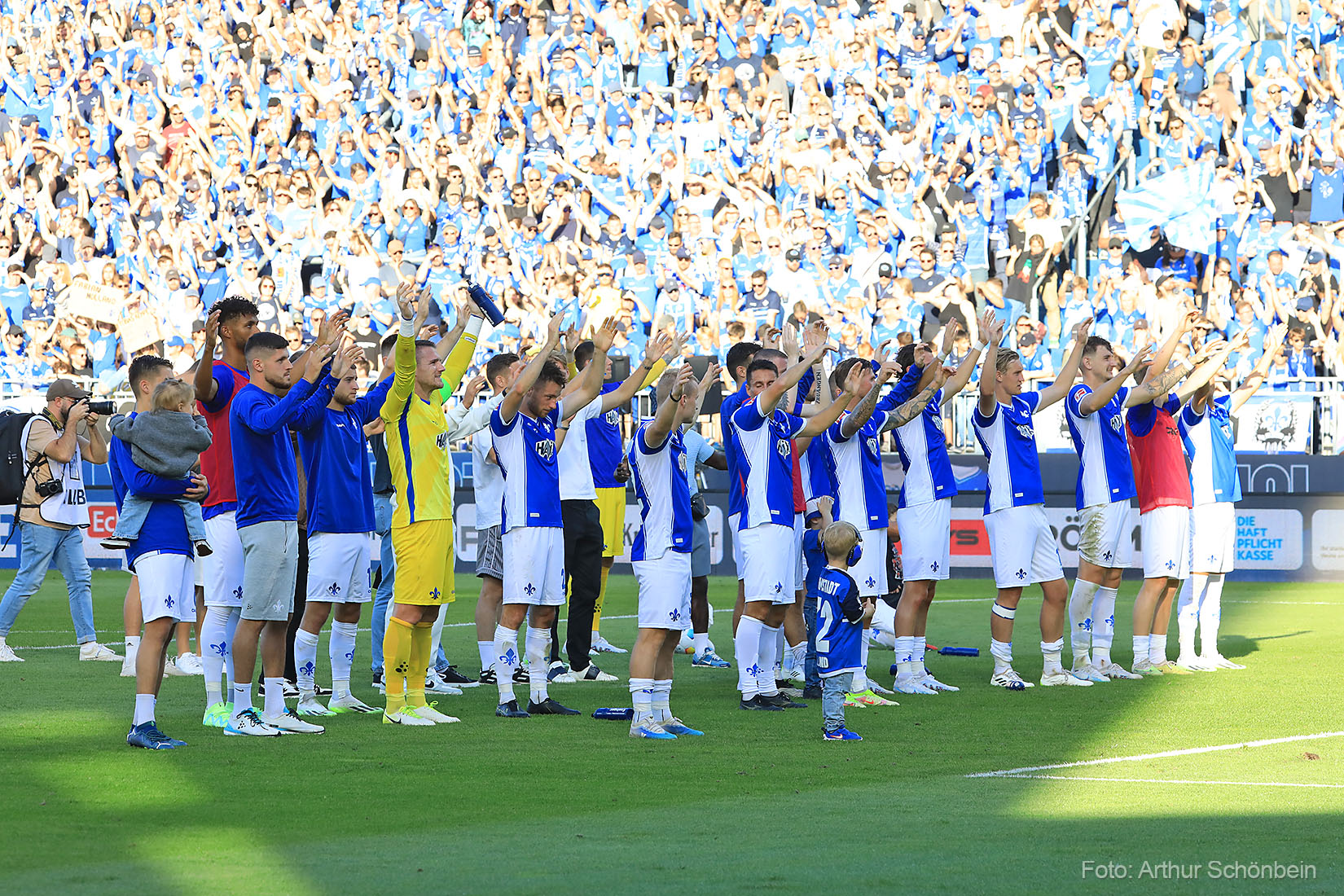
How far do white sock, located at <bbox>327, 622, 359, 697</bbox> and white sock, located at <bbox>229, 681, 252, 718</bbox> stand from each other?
1397 millimetres

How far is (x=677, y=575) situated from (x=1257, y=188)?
14.3 metres

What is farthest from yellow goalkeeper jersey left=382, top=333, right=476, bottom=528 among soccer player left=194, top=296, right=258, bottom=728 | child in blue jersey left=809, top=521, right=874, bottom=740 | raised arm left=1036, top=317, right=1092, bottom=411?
raised arm left=1036, top=317, right=1092, bottom=411

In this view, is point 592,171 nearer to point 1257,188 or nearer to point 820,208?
point 820,208

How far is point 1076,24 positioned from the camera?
74.4 ft

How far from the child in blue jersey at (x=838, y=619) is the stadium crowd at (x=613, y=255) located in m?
0.03

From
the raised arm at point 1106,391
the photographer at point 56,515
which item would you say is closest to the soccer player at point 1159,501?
the raised arm at point 1106,391

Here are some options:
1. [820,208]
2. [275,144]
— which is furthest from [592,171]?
[275,144]

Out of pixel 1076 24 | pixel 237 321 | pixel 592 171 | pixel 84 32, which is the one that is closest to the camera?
pixel 237 321

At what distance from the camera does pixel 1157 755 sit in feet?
28.1

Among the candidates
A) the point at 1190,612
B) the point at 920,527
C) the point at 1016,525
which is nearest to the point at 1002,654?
the point at 1016,525

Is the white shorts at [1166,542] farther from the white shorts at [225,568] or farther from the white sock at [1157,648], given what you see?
the white shorts at [225,568]

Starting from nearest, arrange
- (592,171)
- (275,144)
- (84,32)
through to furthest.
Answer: (592,171) → (275,144) → (84,32)

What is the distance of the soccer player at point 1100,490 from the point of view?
39.2ft

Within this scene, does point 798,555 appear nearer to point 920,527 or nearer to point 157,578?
point 920,527
